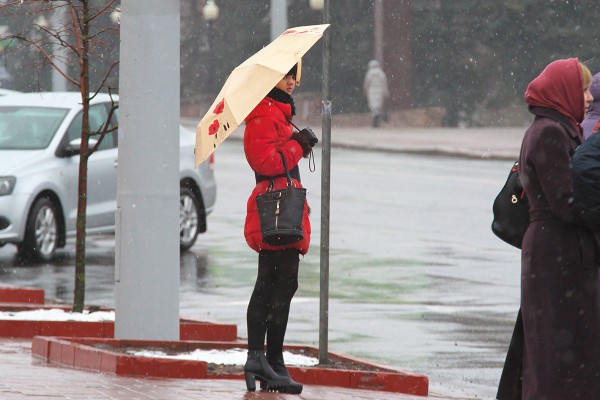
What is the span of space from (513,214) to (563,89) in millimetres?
581

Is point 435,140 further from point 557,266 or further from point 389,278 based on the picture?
point 557,266

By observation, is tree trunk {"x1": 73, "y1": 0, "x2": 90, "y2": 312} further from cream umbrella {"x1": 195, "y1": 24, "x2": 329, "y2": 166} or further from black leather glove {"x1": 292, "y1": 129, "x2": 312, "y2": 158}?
black leather glove {"x1": 292, "y1": 129, "x2": 312, "y2": 158}

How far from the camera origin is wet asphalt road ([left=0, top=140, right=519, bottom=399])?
10836 mm

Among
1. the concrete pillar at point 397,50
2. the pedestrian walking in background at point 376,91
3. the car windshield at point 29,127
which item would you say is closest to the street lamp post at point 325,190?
the car windshield at point 29,127

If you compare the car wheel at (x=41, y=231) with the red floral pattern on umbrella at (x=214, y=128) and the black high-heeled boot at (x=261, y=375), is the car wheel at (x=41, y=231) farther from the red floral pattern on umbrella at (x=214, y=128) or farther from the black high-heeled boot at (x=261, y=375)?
the black high-heeled boot at (x=261, y=375)

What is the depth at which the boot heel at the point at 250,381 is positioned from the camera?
25.7 ft

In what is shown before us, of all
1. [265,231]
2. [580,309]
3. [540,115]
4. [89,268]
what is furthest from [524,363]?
[89,268]

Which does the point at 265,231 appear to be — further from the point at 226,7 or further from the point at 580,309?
the point at 226,7

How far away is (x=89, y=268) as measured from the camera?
51.1ft

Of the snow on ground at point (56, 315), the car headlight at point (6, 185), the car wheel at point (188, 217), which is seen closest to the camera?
the snow on ground at point (56, 315)

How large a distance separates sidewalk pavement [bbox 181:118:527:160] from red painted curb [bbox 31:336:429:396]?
23.4m

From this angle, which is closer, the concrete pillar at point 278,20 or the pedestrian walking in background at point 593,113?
the pedestrian walking in background at point 593,113

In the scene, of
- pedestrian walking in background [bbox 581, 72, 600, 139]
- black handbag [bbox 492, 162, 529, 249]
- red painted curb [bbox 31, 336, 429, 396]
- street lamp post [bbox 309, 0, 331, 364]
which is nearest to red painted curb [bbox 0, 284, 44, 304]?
red painted curb [bbox 31, 336, 429, 396]

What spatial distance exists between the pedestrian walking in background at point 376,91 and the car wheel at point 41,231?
93.3 ft
